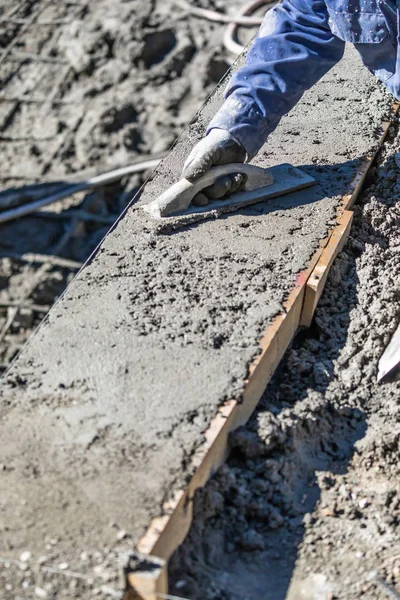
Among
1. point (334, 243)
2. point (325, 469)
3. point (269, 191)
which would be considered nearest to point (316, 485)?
point (325, 469)

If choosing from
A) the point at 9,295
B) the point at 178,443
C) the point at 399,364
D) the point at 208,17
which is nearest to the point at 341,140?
the point at 399,364

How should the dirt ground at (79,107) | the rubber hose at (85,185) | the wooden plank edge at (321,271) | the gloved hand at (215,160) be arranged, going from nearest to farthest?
the wooden plank edge at (321,271), the gloved hand at (215,160), the dirt ground at (79,107), the rubber hose at (85,185)

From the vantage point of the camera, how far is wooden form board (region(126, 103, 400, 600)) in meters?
2.05

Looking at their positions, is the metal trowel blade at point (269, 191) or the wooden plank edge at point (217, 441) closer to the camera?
the wooden plank edge at point (217, 441)

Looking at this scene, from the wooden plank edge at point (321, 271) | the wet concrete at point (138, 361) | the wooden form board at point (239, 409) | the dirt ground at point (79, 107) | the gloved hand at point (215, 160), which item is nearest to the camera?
the wooden form board at point (239, 409)

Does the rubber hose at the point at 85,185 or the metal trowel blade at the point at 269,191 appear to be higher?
the metal trowel blade at the point at 269,191

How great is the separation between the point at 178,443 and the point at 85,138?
19.2 feet

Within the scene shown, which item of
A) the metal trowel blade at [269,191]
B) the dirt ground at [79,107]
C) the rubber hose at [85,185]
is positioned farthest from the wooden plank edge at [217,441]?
the rubber hose at [85,185]

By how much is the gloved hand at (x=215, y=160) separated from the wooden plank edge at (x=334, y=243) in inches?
18.6

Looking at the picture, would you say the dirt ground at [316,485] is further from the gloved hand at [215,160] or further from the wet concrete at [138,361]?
the gloved hand at [215,160]

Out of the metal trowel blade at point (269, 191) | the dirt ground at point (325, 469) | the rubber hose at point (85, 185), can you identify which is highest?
the metal trowel blade at point (269, 191)

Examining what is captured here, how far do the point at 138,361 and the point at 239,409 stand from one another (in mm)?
381

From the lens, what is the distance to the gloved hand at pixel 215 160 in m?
3.41

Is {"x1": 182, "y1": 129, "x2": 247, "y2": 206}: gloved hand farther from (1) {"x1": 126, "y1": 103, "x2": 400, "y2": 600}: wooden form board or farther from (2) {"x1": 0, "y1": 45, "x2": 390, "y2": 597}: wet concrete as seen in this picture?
(1) {"x1": 126, "y1": 103, "x2": 400, "y2": 600}: wooden form board
